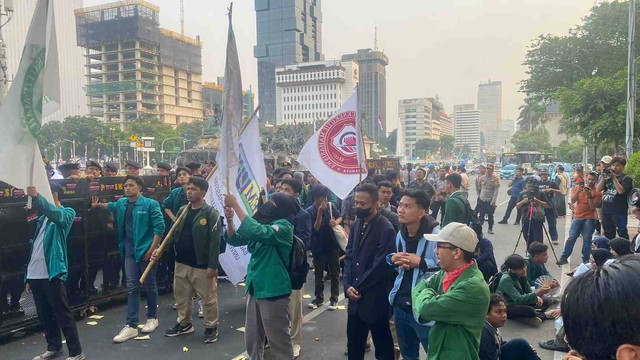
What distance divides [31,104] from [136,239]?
2134 mm

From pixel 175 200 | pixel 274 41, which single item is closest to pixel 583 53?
pixel 175 200

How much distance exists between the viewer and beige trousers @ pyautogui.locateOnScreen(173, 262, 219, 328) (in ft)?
17.7

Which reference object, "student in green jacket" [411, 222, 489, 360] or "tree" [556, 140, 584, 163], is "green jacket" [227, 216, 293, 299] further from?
"tree" [556, 140, 584, 163]

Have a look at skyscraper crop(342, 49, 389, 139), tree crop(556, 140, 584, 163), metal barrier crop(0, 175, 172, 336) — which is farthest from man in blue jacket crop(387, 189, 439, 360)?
skyscraper crop(342, 49, 389, 139)

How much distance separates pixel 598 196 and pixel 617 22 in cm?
2304

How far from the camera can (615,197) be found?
783cm

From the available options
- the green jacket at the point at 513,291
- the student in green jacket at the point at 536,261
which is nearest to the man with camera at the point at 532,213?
the student in green jacket at the point at 536,261

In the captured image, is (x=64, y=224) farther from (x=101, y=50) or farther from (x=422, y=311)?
(x=101, y=50)

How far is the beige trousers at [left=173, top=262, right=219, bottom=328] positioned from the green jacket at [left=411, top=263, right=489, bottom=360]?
3.39m

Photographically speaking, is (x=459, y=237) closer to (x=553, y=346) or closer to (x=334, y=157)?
(x=553, y=346)

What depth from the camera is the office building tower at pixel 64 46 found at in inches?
2657

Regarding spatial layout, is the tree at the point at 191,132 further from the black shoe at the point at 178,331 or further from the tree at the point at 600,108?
the black shoe at the point at 178,331

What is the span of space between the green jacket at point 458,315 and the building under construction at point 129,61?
98.2m

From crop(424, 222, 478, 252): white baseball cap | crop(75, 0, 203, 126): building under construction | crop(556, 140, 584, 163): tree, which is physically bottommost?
crop(424, 222, 478, 252): white baseball cap
